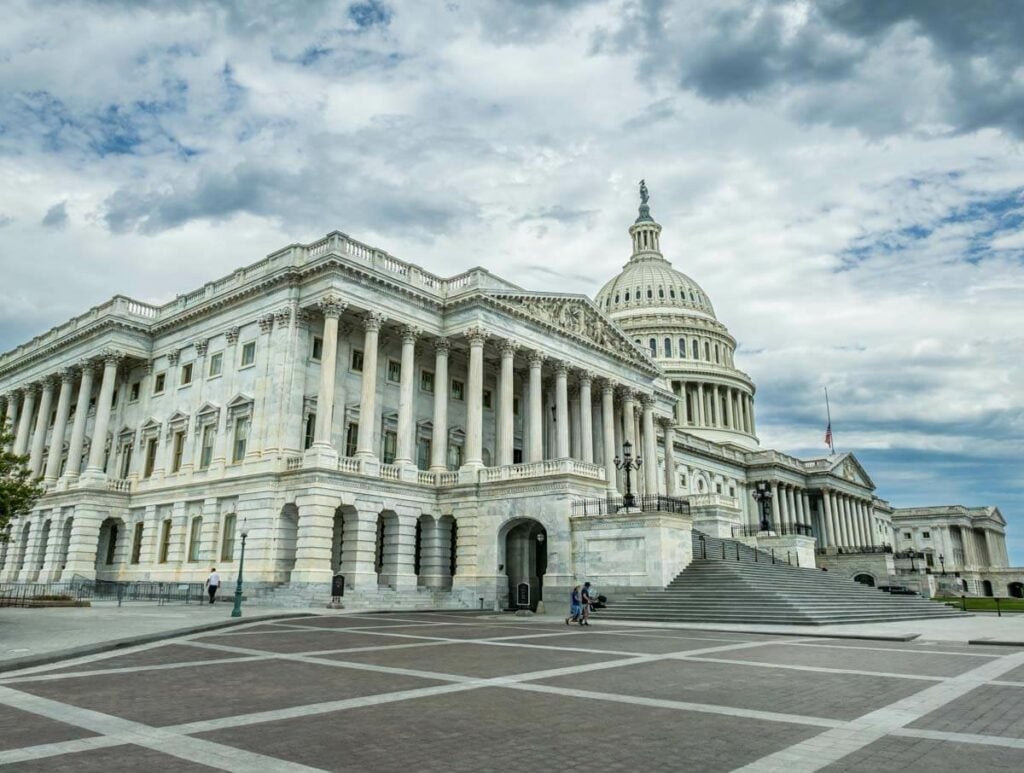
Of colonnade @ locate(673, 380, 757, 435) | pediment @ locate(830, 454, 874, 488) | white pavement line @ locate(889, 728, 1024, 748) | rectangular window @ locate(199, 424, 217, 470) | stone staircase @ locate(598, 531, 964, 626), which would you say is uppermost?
colonnade @ locate(673, 380, 757, 435)

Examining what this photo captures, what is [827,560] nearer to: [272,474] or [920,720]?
[272,474]

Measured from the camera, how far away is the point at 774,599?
101ft

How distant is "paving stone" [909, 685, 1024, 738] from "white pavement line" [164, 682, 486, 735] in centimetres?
689

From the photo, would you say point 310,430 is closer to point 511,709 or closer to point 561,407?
point 561,407

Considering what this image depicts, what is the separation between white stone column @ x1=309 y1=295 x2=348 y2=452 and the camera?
130ft

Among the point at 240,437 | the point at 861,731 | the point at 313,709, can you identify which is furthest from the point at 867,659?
the point at 240,437

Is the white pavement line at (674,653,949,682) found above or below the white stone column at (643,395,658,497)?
below

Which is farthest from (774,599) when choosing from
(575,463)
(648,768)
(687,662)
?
(648,768)

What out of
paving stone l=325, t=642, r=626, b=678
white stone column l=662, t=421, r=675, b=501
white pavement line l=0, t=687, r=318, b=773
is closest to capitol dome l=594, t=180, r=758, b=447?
white stone column l=662, t=421, r=675, b=501

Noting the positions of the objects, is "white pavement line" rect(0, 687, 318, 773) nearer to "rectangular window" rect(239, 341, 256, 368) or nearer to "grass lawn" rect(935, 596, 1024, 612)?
"rectangular window" rect(239, 341, 256, 368)

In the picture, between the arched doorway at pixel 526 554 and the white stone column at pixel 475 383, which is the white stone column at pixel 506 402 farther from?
the arched doorway at pixel 526 554

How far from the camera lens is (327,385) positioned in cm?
4100

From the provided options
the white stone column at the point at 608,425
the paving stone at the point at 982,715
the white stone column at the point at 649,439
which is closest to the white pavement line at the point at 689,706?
the paving stone at the point at 982,715

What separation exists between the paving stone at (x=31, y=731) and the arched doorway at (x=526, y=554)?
32.0m
